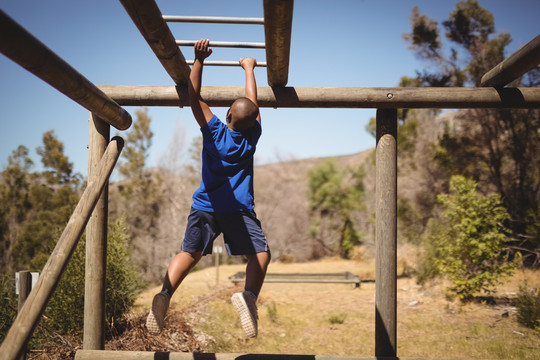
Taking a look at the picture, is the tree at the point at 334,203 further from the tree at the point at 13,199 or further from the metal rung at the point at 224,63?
the metal rung at the point at 224,63

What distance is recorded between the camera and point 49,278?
1673mm

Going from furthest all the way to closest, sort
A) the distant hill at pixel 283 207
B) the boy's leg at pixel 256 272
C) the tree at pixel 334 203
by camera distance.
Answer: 1. the tree at pixel 334 203
2. the distant hill at pixel 283 207
3. the boy's leg at pixel 256 272

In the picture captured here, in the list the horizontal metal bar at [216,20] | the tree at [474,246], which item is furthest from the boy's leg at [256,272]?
the tree at [474,246]

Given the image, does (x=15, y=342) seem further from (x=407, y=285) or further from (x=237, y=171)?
(x=407, y=285)

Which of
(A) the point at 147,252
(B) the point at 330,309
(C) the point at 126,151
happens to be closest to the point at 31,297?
(B) the point at 330,309

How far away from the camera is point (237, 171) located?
93.7 inches

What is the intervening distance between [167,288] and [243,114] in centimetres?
108

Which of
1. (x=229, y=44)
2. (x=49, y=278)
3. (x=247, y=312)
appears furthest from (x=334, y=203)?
(x=49, y=278)

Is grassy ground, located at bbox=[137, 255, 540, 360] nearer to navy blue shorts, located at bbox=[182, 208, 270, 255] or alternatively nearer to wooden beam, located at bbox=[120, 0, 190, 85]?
navy blue shorts, located at bbox=[182, 208, 270, 255]

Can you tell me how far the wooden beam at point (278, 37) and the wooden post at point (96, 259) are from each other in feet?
4.42

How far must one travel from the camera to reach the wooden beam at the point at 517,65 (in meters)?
2.32

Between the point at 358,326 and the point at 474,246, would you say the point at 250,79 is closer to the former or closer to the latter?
the point at 358,326

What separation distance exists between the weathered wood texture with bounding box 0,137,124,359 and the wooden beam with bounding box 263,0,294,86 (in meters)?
1.21

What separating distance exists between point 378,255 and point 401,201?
48.2 ft
